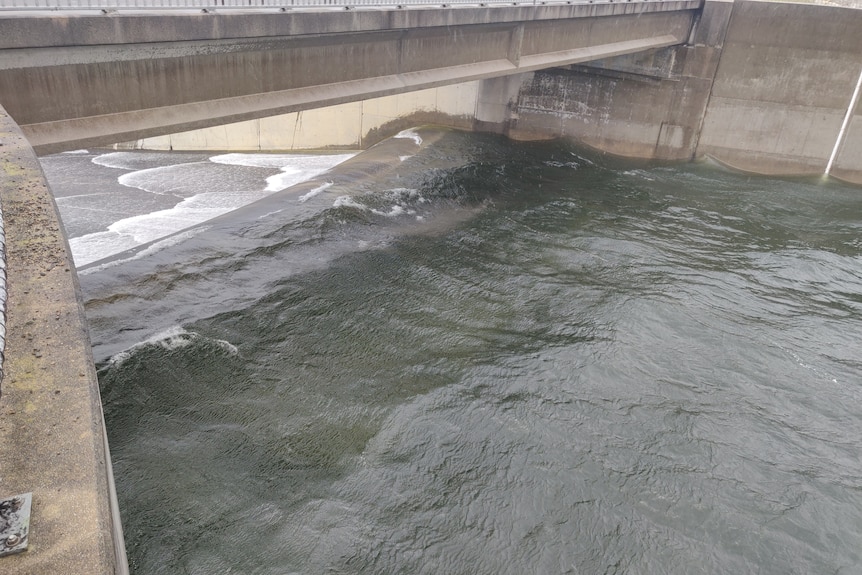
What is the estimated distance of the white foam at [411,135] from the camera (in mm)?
26930

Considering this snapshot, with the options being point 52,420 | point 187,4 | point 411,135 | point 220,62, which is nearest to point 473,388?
point 220,62

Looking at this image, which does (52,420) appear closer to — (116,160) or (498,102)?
(498,102)

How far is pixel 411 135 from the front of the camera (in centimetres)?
2777

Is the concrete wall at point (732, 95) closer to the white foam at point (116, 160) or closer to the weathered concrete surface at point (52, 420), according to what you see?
the white foam at point (116, 160)

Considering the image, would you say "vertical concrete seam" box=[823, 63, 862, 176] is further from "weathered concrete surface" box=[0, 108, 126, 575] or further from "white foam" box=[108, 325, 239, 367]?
"weathered concrete surface" box=[0, 108, 126, 575]

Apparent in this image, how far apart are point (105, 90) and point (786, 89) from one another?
25338 mm

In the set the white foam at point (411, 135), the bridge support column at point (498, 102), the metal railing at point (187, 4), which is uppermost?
the metal railing at point (187, 4)

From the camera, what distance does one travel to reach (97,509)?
142 inches

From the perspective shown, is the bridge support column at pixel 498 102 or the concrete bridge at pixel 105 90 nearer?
the concrete bridge at pixel 105 90

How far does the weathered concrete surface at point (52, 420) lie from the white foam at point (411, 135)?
21615 millimetres

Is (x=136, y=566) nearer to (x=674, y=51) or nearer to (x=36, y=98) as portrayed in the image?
(x=36, y=98)

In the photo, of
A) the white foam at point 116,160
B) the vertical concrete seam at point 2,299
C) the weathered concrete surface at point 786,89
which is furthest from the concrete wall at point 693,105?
the vertical concrete seam at point 2,299

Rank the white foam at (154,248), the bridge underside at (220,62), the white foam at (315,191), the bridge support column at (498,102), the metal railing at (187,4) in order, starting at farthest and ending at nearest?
the bridge support column at (498,102)
the white foam at (315,191)
the white foam at (154,248)
the bridge underside at (220,62)
the metal railing at (187,4)

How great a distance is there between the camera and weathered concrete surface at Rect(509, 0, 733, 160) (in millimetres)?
25906
